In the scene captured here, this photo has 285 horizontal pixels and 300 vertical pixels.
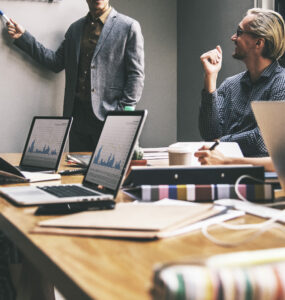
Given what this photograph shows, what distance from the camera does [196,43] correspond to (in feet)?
14.3

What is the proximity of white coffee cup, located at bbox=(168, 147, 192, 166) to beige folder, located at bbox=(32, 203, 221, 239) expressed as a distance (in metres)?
0.56

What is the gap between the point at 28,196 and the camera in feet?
3.41

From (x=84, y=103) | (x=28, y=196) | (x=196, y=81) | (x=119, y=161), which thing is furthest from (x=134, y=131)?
(x=196, y=81)

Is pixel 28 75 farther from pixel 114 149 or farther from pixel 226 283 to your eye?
pixel 226 283

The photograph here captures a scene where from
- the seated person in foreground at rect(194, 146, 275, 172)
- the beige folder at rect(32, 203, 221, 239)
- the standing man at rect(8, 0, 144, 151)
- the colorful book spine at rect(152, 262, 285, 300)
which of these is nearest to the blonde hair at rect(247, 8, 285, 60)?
the standing man at rect(8, 0, 144, 151)

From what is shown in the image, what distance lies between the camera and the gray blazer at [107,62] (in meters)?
2.92

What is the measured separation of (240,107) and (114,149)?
50.6 inches

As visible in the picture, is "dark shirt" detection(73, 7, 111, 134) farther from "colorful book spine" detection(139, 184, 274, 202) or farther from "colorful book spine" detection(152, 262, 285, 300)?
"colorful book spine" detection(152, 262, 285, 300)

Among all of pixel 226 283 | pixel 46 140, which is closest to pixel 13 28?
pixel 46 140

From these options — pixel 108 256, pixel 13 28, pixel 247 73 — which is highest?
pixel 13 28

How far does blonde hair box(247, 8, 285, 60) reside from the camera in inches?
89.1

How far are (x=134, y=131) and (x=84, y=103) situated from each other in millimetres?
1966

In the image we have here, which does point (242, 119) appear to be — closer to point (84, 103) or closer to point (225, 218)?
point (84, 103)

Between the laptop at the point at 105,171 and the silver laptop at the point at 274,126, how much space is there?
26 cm
